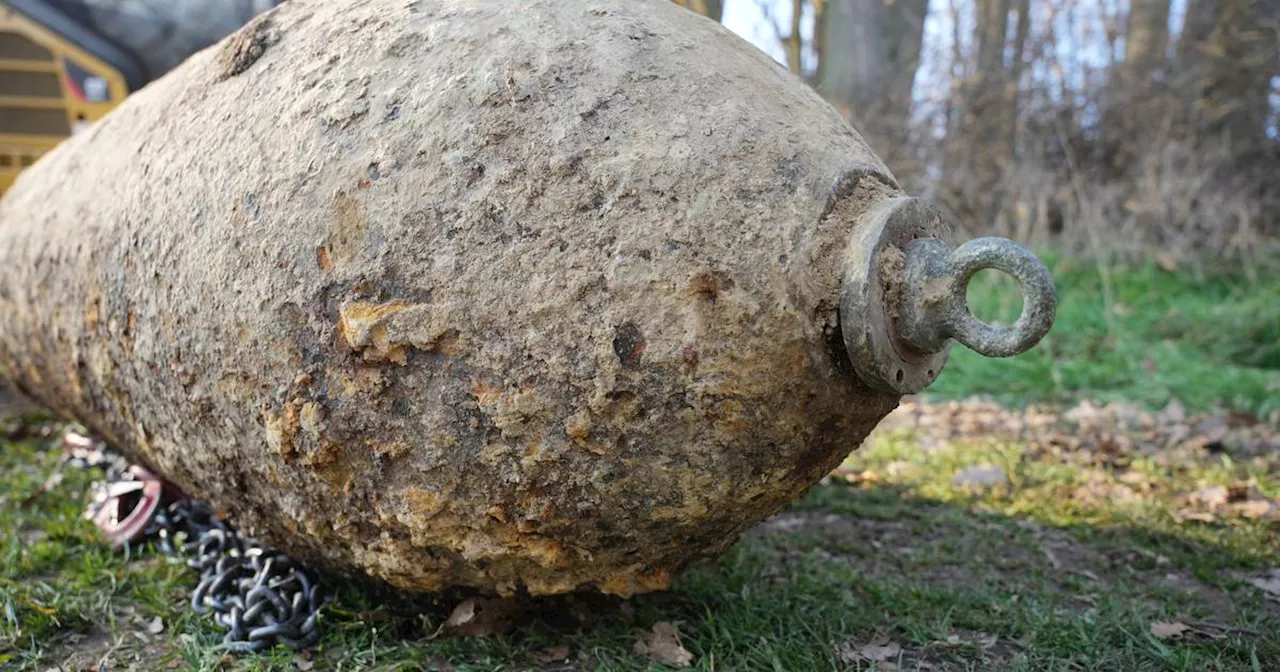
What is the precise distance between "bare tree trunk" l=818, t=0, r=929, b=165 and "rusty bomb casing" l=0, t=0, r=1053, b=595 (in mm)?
5707

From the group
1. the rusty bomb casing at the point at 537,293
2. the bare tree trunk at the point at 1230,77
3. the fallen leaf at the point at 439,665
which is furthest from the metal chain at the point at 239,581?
the bare tree trunk at the point at 1230,77

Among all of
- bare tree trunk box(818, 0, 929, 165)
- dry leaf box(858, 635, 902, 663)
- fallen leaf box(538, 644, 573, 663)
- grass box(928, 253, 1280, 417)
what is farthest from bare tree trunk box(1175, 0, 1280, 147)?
fallen leaf box(538, 644, 573, 663)

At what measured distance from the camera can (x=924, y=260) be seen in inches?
68.6

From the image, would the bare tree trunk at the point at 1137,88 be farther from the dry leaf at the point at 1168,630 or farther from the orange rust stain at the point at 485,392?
the orange rust stain at the point at 485,392

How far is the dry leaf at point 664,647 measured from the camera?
2031 mm

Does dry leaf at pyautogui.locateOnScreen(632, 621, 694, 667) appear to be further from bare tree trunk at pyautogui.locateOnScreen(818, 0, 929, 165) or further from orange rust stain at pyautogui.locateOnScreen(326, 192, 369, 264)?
bare tree trunk at pyautogui.locateOnScreen(818, 0, 929, 165)

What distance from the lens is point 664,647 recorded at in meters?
2.08

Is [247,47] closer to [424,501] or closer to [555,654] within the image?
[424,501]

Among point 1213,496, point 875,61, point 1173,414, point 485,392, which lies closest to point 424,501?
point 485,392

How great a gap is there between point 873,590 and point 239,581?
1.61 m

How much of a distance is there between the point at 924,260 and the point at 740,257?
347 millimetres

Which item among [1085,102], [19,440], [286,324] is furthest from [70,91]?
[1085,102]

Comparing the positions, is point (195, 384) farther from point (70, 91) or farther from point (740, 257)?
point (70, 91)

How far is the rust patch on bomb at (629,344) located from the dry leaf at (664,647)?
0.73m
